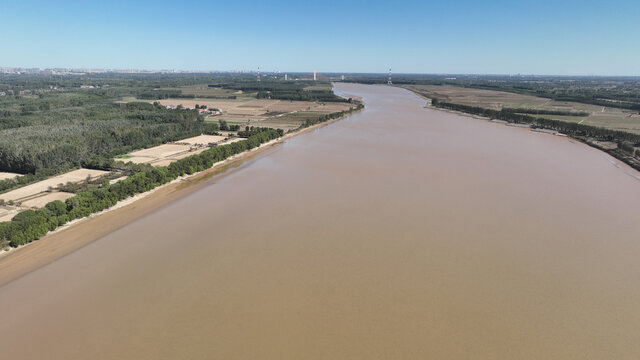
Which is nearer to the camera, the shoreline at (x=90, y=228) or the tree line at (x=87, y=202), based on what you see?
the shoreline at (x=90, y=228)

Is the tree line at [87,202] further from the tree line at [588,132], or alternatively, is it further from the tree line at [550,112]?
the tree line at [550,112]

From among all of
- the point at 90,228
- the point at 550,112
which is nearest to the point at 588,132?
the point at 550,112

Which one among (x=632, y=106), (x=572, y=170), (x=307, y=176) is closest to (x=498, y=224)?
(x=307, y=176)

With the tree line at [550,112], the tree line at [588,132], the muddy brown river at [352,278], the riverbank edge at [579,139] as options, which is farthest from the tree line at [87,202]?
the tree line at [550,112]

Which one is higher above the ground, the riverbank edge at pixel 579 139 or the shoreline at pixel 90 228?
the riverbank edge at pixel 579 139

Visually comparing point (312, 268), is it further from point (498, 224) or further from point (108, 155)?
point (108, 155)

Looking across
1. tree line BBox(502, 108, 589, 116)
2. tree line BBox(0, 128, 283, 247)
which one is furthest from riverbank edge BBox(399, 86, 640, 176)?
tree line BBox(0, 128, 283, 247)
